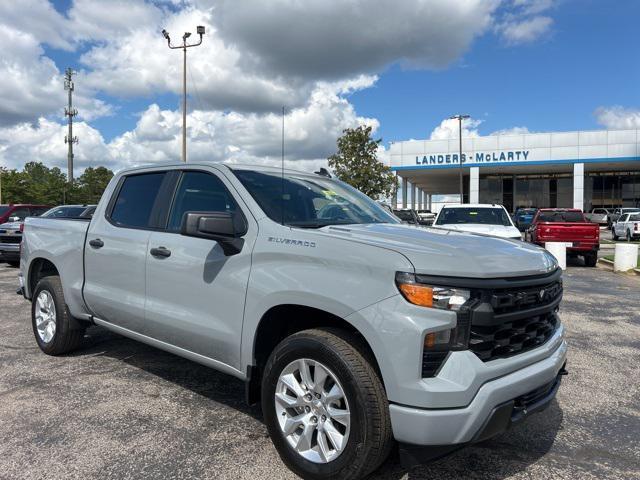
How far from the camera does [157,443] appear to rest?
337cm

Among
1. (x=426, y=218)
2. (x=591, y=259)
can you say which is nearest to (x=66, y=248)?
(x=591, y=259)

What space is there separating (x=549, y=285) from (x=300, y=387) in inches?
59.9

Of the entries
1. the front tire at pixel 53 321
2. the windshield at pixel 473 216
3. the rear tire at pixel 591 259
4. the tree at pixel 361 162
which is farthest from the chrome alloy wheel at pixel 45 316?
the tree at pixel 361 162

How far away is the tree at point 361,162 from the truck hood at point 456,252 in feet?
95.7

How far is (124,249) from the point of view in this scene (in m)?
4.14

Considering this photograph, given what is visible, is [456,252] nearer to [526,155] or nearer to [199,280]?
[199,280]

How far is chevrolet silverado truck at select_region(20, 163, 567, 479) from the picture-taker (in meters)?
2.47

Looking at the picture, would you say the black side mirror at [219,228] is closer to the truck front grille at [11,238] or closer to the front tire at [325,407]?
the front tire at [325,407]

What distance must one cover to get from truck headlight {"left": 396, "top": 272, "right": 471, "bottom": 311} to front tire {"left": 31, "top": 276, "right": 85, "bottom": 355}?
3.70 meters

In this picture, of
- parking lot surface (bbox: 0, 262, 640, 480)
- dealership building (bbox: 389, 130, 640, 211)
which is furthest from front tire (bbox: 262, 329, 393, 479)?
dealership building (bbox: 389, 130, 640, 211)

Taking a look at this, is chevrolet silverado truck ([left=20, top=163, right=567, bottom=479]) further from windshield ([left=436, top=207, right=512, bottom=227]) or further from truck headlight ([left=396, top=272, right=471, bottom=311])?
windshield ([left=436, top=207, right=512, bottom=227])

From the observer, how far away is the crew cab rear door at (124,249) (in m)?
4.03

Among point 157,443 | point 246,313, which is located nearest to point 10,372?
point 157,443

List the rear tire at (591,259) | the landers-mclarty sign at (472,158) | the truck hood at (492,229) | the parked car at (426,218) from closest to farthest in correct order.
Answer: the parked car at (426,218) → the truck hood at (492,229) → the rear tire at (591,259) → the landers-mclarty sign at (472,158)
